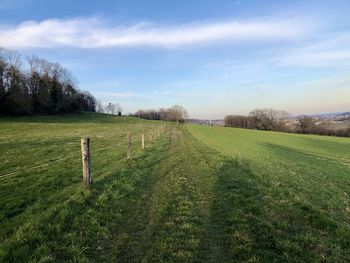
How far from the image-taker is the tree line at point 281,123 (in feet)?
328

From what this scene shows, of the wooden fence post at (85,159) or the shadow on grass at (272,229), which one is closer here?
the shadow on grass at (272,229)

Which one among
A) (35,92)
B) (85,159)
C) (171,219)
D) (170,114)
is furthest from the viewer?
(170,114)

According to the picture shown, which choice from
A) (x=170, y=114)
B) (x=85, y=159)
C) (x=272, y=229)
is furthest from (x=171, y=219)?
(x=170, y=114)

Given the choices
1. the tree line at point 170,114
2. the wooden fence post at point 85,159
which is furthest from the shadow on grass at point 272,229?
the tree line at point 170,114

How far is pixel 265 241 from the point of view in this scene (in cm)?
592

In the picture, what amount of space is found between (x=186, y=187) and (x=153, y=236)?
182 inches

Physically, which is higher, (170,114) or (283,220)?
(170,114)

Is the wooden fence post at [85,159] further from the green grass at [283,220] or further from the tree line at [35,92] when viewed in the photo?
the tree line at [35,92]

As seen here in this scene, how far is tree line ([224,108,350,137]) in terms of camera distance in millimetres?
99931

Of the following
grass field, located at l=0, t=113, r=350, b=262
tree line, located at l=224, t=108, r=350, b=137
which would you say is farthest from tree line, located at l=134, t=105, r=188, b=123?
grass field, located at l=0, t=113, r=350, b=262

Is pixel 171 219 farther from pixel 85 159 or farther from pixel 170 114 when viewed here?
pixel 170 114

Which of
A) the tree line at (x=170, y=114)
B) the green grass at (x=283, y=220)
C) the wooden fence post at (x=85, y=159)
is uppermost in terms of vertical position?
the tree line at (x=170, y=114)

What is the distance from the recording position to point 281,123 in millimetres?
119938

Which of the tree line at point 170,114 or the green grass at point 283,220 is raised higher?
the tree line at point 170,114
